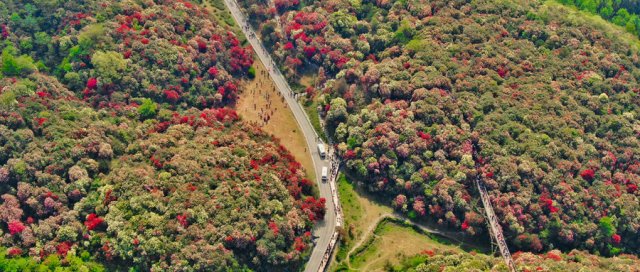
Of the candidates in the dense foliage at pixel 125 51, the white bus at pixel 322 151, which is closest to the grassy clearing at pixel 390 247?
the white bus at pixel 322 151

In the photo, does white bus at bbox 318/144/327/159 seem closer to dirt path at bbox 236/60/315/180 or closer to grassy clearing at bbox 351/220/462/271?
dirt path at bbox 236/60/315/180

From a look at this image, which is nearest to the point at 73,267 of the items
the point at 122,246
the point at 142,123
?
the point at 122,246

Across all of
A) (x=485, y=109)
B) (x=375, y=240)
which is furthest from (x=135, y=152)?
(x=485, y=109)

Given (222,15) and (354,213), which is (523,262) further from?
(222,15)

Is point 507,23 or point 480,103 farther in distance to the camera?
point 507,23

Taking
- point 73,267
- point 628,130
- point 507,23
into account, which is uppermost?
point 507,23

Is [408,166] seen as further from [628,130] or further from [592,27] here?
[592,27]

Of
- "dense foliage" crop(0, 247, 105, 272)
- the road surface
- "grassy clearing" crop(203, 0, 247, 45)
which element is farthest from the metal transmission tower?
"dense foliage" crop(0, 247, 105, 272)
